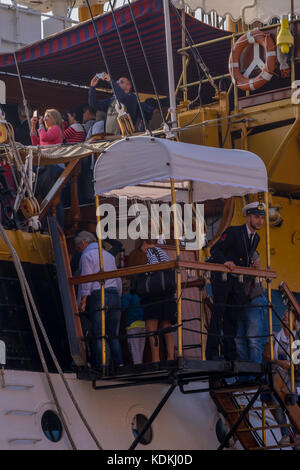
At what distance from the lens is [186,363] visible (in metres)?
10.1

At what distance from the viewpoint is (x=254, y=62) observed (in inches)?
554

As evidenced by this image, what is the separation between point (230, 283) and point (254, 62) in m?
4.16

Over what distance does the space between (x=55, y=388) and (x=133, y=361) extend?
1144 millimetres

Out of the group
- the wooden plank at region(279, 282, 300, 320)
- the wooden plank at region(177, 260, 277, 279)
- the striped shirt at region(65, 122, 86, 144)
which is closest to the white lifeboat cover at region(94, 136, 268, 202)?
the wooden plank at region(177, 260, 277, 279)

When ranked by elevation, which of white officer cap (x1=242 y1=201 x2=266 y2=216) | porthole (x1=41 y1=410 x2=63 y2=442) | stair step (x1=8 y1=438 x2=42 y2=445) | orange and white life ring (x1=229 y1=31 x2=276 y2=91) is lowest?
stair step (x1=8 y1=438 x2=42 y2=445)

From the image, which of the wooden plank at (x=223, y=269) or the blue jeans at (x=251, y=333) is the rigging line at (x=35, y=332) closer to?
the wooden plank at (x=223, y=269)

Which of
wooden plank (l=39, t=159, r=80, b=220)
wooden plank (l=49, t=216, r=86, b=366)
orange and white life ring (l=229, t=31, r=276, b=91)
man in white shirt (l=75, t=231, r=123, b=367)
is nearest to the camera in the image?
wooden plank (l=49, t=216, r=86, b=366)

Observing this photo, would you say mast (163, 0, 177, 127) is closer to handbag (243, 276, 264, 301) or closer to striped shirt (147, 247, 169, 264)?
striped shirt (147, 247, 169, 264)

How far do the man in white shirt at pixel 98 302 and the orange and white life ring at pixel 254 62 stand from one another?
13.1 feet

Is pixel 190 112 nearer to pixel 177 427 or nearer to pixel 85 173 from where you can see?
pixel 85 173

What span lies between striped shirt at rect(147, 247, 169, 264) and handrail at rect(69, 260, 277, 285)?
54 cm

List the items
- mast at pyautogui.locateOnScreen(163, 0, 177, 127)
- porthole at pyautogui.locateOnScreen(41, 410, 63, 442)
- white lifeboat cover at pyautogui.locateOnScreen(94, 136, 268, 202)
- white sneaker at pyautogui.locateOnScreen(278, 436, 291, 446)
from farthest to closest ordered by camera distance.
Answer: mast at pyautogui.locateOnScreen(163, 0, 177, 127), white sneaker at pyautogui.locateOnScreen(278, 436, 291, 446), white lifeboat cover at pyautogui.locateOnScreen(94, 136, 268, 202), porthole at pyautogui.locateOnScreen(41, 410, 63, 442)

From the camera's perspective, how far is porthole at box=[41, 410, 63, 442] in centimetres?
1031

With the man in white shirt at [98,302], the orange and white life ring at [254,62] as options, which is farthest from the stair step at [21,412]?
the orange and white life ring at [254,62]
